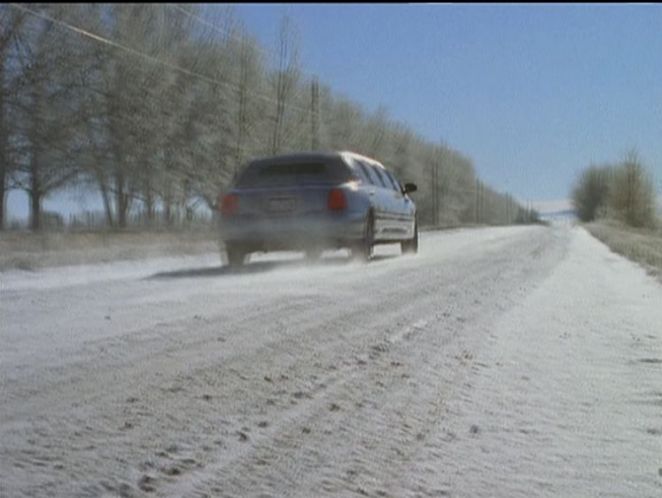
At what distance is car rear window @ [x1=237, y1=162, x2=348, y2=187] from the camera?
39.3 ft

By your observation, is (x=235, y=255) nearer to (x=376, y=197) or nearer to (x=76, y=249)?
(x=376, y=197)

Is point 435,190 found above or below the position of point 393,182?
above

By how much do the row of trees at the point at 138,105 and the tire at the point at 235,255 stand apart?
430 centimetres

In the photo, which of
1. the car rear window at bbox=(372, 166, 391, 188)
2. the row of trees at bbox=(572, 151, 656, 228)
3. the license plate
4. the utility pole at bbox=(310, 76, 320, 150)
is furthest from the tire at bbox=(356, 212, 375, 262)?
the utility pole at bbox=(310, 76, 320, 150)

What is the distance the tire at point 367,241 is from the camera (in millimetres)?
12242

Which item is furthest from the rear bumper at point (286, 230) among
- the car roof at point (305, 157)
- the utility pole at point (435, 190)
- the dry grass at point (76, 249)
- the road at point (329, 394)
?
the utility pole at point (435, 190)

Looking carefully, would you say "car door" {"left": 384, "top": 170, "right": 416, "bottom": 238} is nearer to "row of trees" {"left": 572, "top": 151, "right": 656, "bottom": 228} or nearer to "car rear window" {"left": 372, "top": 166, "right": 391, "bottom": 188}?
"car rear window" {"left": 372, "top": 166, "right": 391, "bottom": 188}

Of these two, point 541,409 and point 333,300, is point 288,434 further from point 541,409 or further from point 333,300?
point 333,300

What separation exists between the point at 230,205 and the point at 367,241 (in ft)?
6.97

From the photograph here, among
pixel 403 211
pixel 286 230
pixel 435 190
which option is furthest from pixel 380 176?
pixel 435 190

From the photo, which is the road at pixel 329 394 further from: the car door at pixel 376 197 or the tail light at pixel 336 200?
the car door at pixel 376 197

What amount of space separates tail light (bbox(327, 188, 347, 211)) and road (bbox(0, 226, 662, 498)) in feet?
11.2

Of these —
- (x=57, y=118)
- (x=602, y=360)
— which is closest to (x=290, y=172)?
(x=602, y=360)

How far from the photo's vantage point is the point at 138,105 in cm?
2653
